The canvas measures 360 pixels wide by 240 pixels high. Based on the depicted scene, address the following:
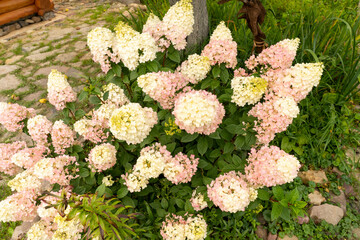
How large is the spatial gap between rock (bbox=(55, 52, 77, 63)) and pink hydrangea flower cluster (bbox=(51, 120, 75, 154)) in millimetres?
3140

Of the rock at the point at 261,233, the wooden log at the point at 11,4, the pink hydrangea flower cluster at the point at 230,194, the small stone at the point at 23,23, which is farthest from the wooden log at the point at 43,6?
the rock at the point at 261,233

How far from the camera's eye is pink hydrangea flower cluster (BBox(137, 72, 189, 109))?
6.59ft

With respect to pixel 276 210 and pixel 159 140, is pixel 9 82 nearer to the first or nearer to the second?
pixel 159 140

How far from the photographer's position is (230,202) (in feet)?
6.01

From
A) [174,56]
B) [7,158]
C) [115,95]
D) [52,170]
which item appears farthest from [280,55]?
[7,158]

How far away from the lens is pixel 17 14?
658cm

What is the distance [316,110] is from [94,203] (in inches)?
106

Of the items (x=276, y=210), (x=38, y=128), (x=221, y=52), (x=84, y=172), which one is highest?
(x=221, y=52)

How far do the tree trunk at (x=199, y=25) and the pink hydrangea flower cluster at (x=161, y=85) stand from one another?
65.7 inches

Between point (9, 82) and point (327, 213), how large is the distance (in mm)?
5337

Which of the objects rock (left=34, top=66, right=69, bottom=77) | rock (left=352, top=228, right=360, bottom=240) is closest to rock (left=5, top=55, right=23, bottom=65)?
Result: rock (left=34, top=66, right=69, bottom=77)

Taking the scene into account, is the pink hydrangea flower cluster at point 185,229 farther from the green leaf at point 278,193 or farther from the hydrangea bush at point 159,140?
the green leaf at point 278,193

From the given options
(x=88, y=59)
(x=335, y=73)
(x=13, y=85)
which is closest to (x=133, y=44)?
(x=335, y=73)

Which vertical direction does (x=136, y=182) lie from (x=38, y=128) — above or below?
below
